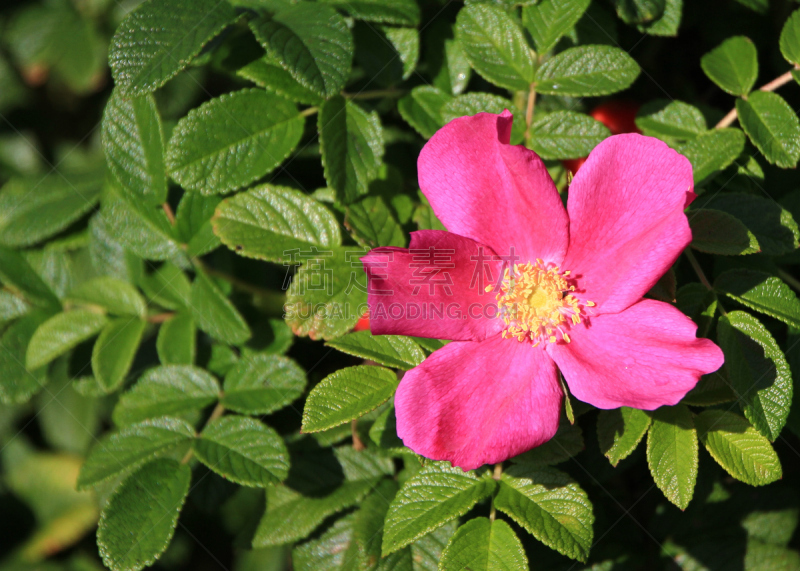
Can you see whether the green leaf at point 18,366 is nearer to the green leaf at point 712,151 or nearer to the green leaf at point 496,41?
the green leaf at point 496,41

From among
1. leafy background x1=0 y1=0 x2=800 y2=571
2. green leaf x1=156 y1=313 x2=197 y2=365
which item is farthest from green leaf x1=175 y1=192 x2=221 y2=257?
green leaf x1=156 y1=313 x2=197 y2=365

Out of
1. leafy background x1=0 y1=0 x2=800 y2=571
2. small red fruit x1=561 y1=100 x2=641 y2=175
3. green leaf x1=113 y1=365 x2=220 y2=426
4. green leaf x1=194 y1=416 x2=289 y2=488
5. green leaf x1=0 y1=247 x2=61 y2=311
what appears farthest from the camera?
green leaf x1=0 y1=247 x2=61 y2=311

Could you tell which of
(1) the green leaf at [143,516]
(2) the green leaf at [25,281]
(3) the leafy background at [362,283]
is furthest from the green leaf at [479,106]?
(2) the green leaf at [25,281]

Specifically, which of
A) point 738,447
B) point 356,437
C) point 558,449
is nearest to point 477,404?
point 558,449

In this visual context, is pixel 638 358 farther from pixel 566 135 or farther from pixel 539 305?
pixel 566 135

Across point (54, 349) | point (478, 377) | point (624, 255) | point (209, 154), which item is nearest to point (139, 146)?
point (209, 154)

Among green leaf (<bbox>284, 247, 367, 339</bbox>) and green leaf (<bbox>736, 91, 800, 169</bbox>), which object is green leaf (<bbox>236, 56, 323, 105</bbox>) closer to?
green leaf (<bbox>284, 247, 367, 339</bbox>)
